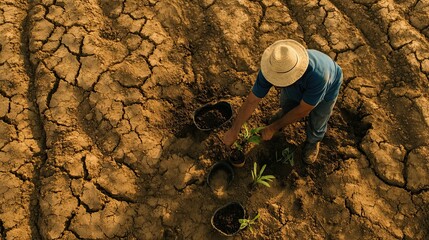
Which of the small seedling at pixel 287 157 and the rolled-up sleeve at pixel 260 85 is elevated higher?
the rolled-up sleeve at pixel 260 85

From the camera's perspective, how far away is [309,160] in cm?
339

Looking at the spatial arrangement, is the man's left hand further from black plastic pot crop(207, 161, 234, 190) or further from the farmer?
black plastic pot crop(207, 161, 234, 190)

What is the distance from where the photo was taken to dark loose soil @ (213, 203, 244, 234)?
3115 millimetres

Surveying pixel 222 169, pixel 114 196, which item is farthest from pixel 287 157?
pixel 114 196

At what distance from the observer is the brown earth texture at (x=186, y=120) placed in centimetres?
319

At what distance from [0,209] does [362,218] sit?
3280 mm

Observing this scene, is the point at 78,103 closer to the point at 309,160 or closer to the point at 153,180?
the point at 153,180

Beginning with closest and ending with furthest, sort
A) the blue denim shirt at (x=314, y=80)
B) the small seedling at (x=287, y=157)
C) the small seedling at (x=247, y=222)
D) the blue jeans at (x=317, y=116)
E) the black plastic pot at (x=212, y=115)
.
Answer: the blue denim shirt at (x=314, y=80) < the small seedling at (x=247, y=222) < the blue jeans at (x=317, y=116) < the small seedling at (x=287, y=157) < the black plastic pot at (x=212, y=115)

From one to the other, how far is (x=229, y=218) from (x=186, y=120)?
3.49 feet

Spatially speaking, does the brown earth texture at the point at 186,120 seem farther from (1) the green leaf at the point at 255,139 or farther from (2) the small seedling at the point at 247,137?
(1) the green leaf at the point at 255,139

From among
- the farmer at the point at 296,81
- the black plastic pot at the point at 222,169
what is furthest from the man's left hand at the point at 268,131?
the black plastic pot at the point at 222,169

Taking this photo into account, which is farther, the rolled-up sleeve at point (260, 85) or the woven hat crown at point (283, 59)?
the rolled-up sleeve at point (260, 85)

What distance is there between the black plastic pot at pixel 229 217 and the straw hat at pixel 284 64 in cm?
128

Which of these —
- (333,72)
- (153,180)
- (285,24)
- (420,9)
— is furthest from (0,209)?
(420,9)
